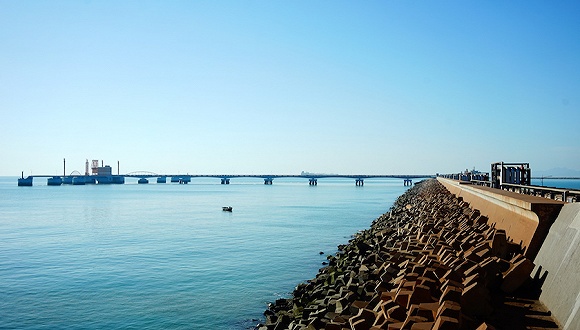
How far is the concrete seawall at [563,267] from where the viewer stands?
198 inches

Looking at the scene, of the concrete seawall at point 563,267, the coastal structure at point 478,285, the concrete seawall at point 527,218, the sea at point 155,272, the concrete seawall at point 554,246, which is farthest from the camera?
the sea at point 155,272

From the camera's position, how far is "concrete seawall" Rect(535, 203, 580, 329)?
Result: 5.02 meters

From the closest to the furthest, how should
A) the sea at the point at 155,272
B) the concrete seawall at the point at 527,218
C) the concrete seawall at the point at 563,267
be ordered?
1. the concrete seawall at the point at 563,267
2. the concrete seawall at the point at 527,218
3. the sea at the point at 155,272

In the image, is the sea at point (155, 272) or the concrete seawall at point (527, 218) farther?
the sea at point (155, 272)

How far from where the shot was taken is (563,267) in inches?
224

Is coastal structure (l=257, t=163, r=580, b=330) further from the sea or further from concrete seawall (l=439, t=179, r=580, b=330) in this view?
the sea

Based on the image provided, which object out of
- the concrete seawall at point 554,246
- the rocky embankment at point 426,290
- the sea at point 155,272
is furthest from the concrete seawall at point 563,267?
the sea at point 155,272

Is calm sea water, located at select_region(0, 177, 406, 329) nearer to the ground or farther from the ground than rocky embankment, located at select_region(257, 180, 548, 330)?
nearer to the ground

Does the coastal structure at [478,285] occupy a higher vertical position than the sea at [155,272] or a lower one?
higher

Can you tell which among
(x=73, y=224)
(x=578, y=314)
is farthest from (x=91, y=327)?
(x=73, y=224)

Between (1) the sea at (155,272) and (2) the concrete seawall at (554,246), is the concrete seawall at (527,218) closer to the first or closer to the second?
(2) the concrete seawall at (554,246)

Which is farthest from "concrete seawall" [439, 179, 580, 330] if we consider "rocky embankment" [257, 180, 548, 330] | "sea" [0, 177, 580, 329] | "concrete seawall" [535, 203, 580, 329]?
"sea" [0, 177, 580, 329]

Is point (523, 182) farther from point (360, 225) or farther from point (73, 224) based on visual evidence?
point (73, 224)

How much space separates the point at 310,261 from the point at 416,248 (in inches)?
333
